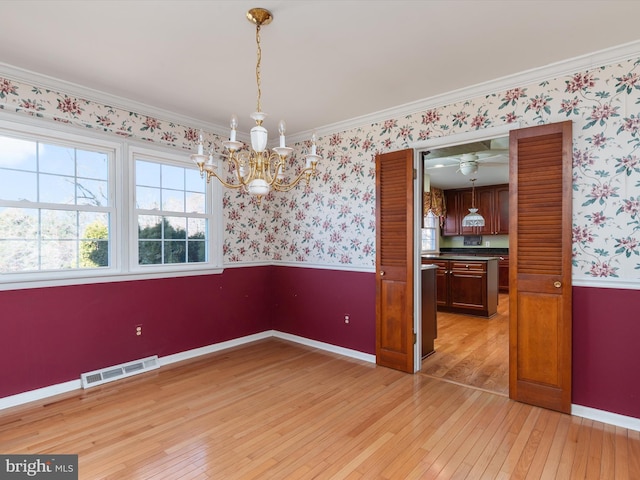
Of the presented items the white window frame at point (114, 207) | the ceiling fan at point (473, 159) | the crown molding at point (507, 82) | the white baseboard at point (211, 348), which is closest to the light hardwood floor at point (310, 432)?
the white baseboard at point (211, 348)

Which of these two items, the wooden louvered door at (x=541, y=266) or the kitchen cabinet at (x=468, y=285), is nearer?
the wooden louvered door at (x=541, y=266)

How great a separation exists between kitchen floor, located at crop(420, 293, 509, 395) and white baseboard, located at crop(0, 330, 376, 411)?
808 mm

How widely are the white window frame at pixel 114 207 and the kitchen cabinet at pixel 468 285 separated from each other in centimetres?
402

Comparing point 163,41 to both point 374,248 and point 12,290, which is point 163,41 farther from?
point 374,248

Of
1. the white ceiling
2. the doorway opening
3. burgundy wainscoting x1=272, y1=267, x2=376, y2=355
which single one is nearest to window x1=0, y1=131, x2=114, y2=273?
the white ceiling

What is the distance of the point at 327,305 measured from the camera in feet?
13.8

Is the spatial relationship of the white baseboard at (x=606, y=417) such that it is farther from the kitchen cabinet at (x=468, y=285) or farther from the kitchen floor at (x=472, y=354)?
the kitchen cabinet at (x=468, y=285)

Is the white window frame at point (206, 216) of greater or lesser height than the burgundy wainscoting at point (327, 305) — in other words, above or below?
above

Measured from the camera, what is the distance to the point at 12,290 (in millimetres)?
2717

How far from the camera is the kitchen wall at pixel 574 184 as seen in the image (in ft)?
7.98

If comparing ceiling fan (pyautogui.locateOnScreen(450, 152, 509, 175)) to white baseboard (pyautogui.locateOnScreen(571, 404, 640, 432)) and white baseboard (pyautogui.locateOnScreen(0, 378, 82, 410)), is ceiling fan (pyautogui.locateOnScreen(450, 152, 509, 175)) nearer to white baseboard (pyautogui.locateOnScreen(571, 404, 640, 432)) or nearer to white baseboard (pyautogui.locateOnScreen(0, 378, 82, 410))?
white baseboard (pyautogui.locateOnScreen(571, 404, 640, 432))

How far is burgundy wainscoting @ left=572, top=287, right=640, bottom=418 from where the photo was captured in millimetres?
2404

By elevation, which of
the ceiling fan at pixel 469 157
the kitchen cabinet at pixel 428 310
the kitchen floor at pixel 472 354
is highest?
the ceiling fan at pixel 469 157

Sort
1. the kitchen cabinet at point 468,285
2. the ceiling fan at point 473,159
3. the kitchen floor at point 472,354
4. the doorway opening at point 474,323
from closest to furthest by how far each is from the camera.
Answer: the kitchen floor at point 472,354, the doorway opening at point 474,323, the ceiling fan at point 473,159, the kitchen cabinet at point 468,285
